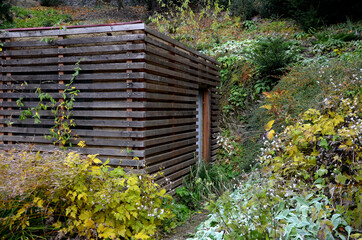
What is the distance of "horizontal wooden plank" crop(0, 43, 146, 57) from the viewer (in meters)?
3.85

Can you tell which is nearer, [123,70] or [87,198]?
[87,198]

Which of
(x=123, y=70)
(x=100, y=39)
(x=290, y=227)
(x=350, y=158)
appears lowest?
(x=290, y=227)

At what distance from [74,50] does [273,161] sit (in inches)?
123

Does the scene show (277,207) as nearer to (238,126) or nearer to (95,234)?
(95,234)

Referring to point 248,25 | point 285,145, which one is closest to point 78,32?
point 285,145

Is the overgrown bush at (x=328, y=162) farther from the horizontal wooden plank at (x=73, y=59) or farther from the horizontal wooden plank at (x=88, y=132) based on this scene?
the horizontal wooden plank at (x=73, y=59)

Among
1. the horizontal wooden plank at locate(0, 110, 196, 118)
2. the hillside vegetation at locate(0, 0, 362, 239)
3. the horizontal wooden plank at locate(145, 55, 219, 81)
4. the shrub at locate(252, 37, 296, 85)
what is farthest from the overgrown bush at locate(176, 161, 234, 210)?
the shrub at locate(252, 37, 296, 85)

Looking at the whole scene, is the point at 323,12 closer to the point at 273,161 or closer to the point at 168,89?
the point at 168,89

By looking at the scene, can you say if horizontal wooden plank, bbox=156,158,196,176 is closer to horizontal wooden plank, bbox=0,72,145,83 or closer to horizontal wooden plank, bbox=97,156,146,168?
horizontal wooden plank, bbox=97,156,146,168

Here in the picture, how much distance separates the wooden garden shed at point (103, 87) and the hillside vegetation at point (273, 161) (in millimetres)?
684

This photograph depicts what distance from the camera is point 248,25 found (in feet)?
43.8

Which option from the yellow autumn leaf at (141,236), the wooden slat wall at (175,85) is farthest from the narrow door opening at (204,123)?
the yellow autumn leaf at (141,236)

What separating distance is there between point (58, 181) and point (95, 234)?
2.27 ft

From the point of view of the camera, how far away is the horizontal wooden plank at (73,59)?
386cm
